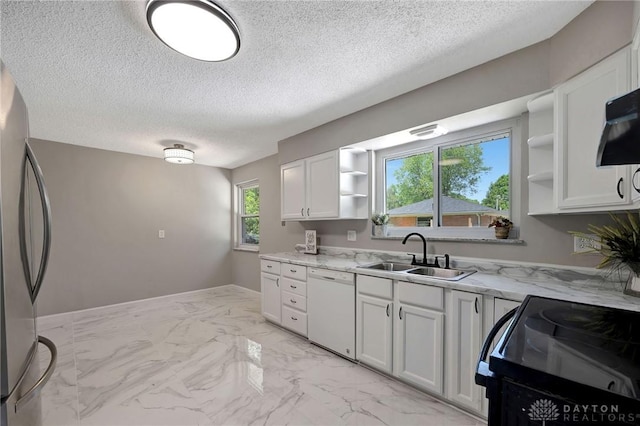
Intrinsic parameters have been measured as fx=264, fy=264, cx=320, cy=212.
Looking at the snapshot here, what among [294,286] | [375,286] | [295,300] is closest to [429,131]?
[375,286]

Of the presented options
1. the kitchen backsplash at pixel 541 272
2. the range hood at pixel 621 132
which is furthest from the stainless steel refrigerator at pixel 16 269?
the kitchen backsplash at pixel 541 272

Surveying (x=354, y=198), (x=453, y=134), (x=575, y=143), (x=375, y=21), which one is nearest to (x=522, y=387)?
(x=575, y=143)

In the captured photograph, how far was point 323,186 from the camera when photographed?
3.19 m

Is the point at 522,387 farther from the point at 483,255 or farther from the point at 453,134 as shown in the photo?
the point at 453,134

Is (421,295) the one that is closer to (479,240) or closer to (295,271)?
(479,240)

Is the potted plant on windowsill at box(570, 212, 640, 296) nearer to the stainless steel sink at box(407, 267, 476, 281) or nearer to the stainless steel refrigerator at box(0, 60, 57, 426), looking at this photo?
the stainless steel sink at box(407, 267, 476, 281)

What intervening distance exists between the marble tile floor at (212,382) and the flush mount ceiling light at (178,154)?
227 centimetres

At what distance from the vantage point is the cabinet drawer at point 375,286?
216cm

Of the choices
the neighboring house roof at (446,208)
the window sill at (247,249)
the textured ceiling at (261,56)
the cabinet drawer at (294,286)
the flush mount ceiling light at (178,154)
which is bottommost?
the cabinet drawer at (294,286)

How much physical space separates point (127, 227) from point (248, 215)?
1.98 meters

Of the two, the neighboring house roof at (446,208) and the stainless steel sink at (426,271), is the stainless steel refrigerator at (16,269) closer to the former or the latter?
the stainless steel sink at (426,271)

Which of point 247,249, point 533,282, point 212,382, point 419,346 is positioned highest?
point 533,282

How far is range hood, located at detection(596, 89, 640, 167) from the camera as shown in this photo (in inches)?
30.5

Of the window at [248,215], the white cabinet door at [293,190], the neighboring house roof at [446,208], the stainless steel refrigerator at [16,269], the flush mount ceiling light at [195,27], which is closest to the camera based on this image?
the stainless steel refrigerator at [16,269]
